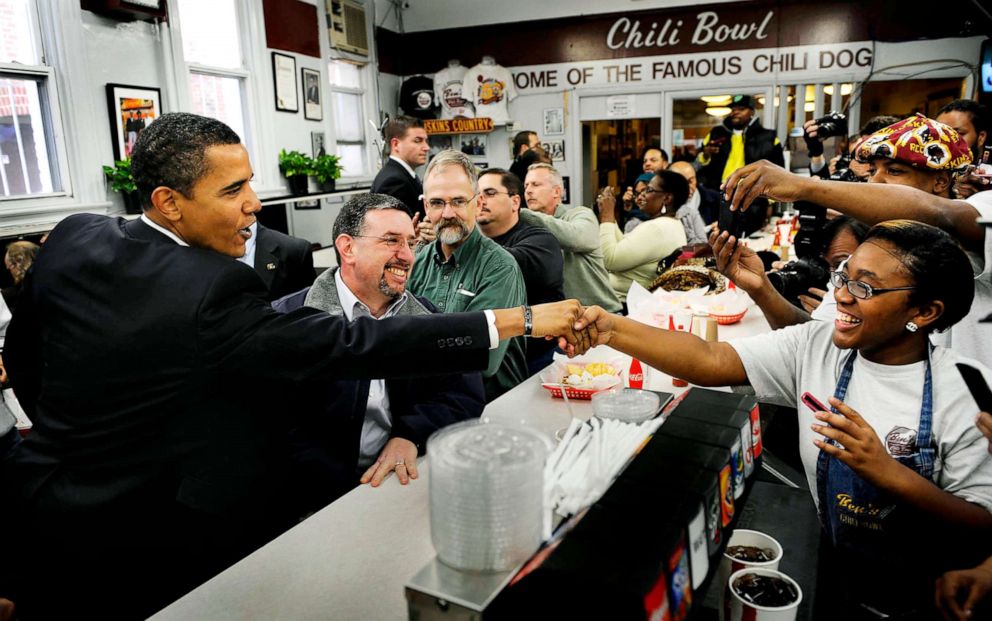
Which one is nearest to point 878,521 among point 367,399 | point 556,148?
point 367,399

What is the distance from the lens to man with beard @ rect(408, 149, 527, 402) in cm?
269

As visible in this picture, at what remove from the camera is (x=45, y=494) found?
150cm

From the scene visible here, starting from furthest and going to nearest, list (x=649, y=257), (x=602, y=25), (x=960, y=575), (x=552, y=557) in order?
(x=602, y=25), (x=649, y=257), (x=960, y=575), (x=552, y=557)

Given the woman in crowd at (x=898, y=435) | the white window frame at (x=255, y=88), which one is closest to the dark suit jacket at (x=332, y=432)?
the woman in crowd at (x=898, y=435)

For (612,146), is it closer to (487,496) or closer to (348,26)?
(348,26)

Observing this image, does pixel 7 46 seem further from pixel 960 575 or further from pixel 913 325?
pixel 960 575

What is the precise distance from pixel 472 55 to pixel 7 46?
19.1 feet

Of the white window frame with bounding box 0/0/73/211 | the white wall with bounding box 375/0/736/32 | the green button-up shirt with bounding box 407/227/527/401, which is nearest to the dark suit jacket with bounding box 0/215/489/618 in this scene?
the green button-up shirt with bounding box 407/227/527/401

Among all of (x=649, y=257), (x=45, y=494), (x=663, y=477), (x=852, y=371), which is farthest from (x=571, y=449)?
(x=649, y=257)

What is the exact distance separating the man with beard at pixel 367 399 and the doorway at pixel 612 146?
7.15 meters

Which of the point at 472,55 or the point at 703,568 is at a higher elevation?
the point at 472,55

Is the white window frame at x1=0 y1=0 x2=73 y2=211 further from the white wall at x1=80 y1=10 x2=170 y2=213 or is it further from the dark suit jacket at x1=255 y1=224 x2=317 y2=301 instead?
the dark suit jacket at x1=255 y1=224 x2=317 y2=301

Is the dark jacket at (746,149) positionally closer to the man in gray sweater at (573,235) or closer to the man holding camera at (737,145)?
the man holding camera at (737,145)

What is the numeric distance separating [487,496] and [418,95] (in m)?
8.85
